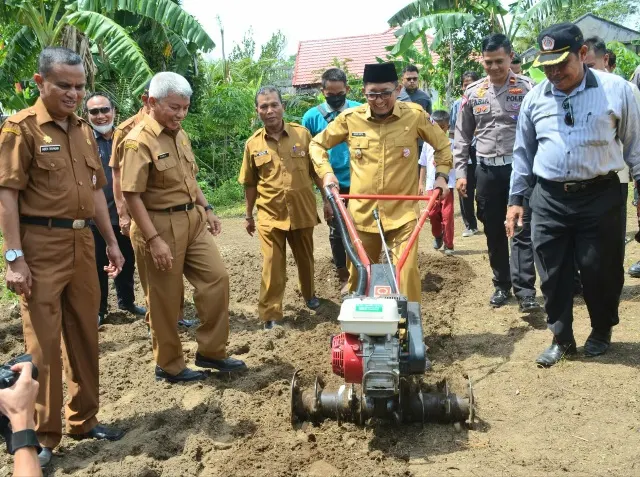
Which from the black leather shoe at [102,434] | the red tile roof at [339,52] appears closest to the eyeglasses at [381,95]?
the black leather shoe at [102,434]

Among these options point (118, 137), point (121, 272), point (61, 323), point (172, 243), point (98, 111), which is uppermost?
point (98, 111)

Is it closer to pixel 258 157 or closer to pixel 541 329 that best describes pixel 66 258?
pixel 258 157

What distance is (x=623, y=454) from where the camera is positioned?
3.54 m

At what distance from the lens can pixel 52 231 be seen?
3.81 meters

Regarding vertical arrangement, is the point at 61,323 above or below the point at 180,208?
below

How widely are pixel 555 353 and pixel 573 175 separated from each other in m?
1.25

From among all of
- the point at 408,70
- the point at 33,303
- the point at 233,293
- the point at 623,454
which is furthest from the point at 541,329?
the point at 408,70

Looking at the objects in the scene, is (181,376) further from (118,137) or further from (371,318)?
(118,137)

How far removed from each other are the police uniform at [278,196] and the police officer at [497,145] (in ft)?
4.50

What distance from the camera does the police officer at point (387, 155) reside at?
5.17 meters

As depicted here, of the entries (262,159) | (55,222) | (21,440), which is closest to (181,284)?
(55,222)

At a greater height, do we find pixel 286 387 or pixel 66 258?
pixel 66 258

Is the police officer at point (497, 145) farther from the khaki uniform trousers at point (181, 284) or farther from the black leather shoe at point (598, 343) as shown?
the khaki uniform trousers at point (181, 284)

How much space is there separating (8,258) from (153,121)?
1.40m
